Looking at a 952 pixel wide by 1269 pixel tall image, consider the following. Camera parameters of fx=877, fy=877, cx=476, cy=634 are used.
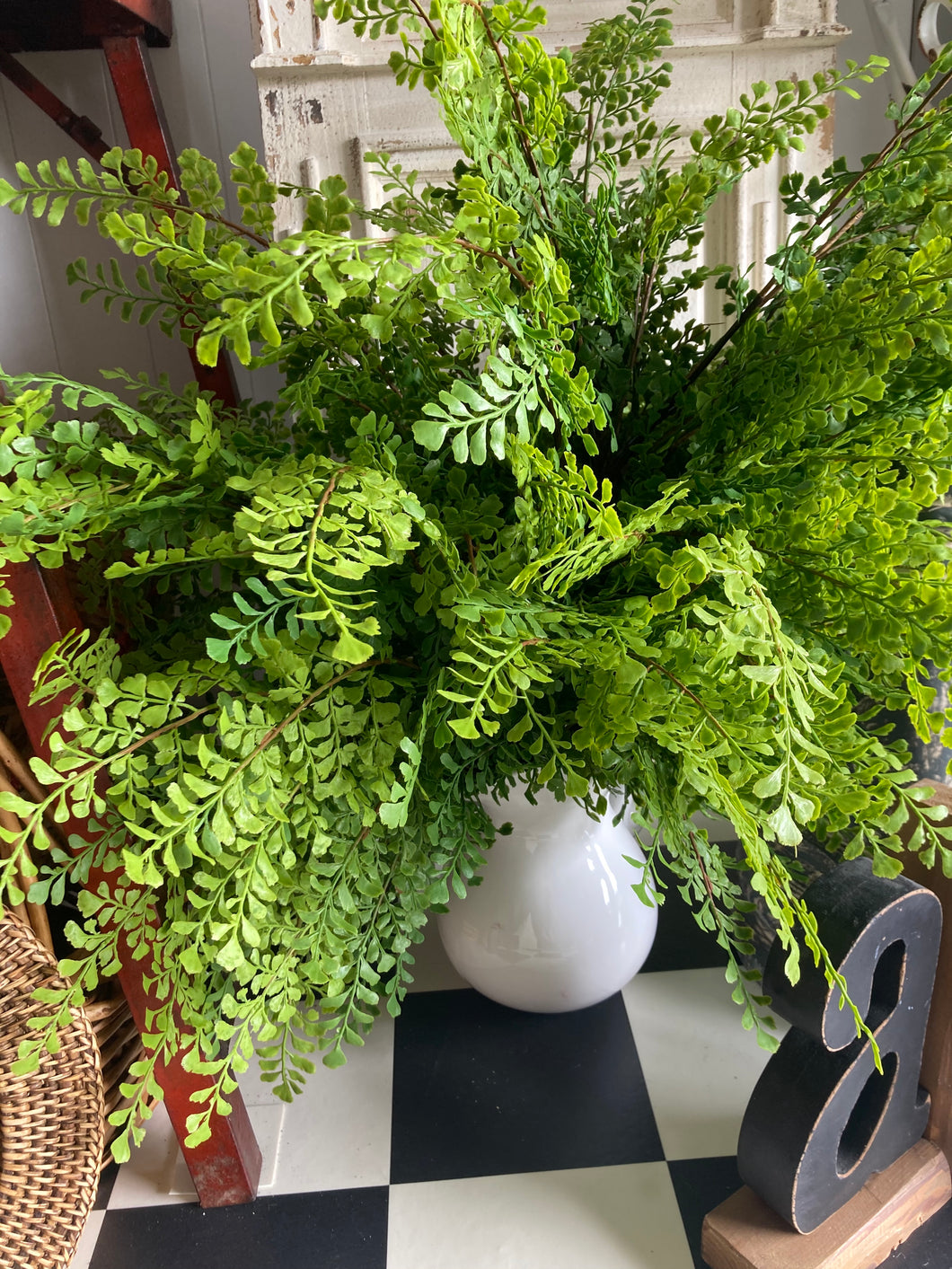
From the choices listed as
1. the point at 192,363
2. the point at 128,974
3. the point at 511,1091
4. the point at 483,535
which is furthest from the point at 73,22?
the point at 511,1091

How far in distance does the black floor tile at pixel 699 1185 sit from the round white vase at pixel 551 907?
0.55ft

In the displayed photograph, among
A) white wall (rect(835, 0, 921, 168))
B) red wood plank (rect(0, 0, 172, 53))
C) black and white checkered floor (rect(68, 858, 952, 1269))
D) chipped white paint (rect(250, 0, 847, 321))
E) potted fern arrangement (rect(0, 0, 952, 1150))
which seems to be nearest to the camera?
potted fern arrangement (rect(0, 0, 952, 1150))

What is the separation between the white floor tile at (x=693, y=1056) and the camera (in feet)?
2.69

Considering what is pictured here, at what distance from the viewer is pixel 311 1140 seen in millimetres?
843

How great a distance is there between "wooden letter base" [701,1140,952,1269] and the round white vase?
0.73 ft

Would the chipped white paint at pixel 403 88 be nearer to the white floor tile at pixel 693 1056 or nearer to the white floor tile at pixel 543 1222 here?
the white floor tile at pixel 693 1056

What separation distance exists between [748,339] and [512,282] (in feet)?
0.59

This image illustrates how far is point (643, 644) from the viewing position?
1.63 feet

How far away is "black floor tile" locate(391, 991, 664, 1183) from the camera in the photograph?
81cm

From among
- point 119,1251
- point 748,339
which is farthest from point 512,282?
point 119,1251

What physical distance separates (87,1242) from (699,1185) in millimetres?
543

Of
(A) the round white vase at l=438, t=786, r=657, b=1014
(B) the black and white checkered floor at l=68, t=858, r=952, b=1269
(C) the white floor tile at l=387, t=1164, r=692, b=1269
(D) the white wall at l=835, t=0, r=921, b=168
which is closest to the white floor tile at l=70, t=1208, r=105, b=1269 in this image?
(B) the black and white checkered floor at l=68, t=858, r=952, b=1269

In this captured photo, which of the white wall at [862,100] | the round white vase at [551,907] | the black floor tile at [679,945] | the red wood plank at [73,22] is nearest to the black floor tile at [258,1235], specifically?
the round white vase at [551,907]

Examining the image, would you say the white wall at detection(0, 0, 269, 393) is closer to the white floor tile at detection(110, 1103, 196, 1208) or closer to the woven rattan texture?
the woven rattan texture
